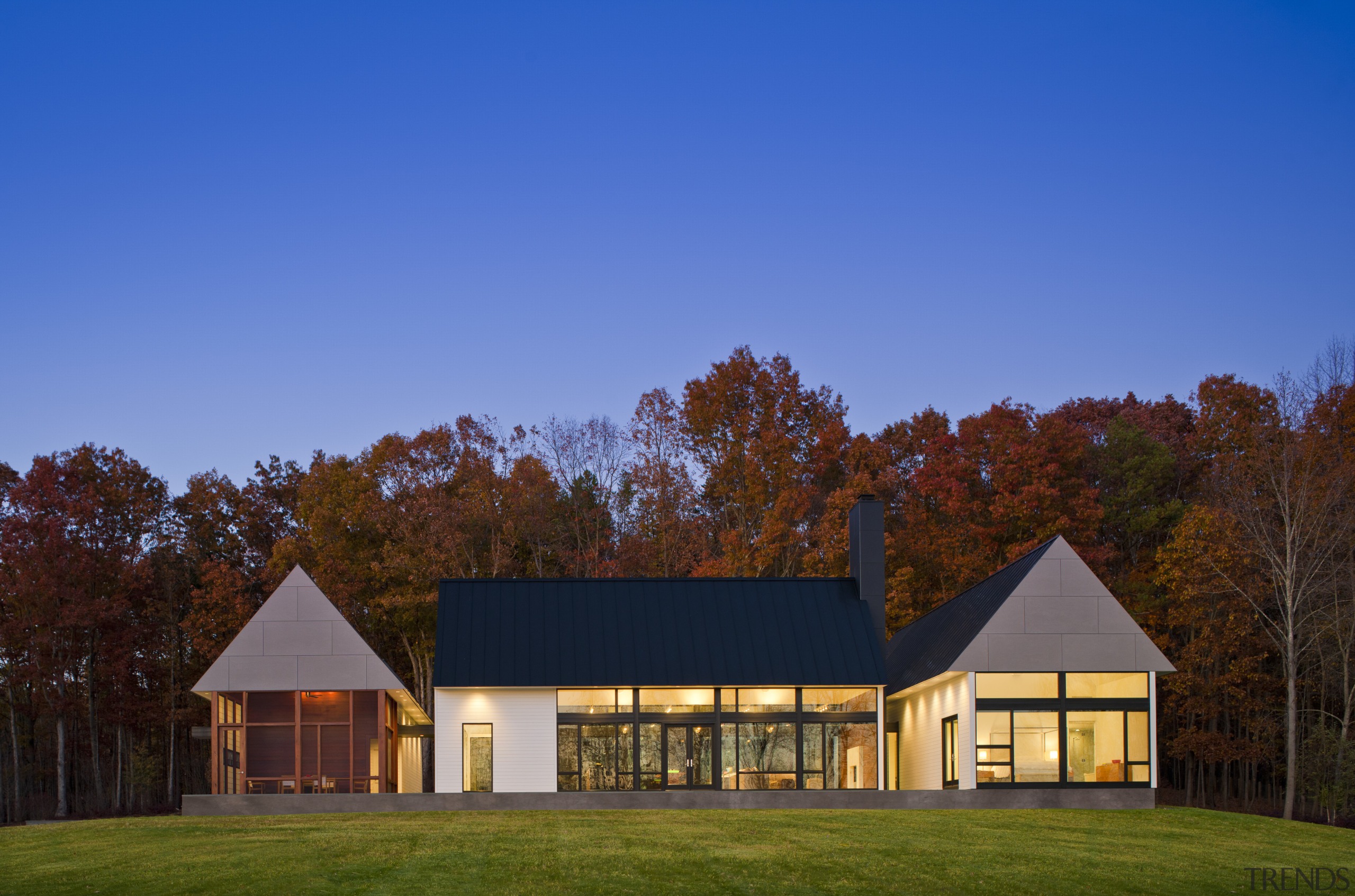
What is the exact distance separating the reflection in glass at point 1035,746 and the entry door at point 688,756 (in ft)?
22.2

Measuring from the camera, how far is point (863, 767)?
2961cm

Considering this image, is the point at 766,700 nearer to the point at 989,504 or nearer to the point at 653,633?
the point at 653,633

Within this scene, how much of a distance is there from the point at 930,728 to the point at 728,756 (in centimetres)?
470

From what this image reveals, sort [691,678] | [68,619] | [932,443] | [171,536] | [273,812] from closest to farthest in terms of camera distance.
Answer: [273,812] < [691,678] < [68,619] < [932,443] < [171,536]

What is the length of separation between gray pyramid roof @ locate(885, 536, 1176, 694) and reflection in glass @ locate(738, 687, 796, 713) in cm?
394

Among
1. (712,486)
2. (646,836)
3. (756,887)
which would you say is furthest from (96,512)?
(756,887)

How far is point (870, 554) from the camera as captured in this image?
32469 millimetres

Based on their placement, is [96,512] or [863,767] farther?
[96,512]

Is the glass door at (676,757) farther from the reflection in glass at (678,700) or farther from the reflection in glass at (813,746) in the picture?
the reflection in glass at (813,746)

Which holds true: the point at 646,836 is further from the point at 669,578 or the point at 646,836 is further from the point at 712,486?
the point at 712,486

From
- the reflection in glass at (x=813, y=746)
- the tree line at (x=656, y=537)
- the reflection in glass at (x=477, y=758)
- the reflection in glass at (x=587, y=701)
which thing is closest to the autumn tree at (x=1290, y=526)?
the tree line at (x=656, y=537)

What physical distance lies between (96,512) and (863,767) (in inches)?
1131

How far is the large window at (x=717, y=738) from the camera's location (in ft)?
95.4

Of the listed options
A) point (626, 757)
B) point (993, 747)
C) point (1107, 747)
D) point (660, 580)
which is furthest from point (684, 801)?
point (1107, 747)
